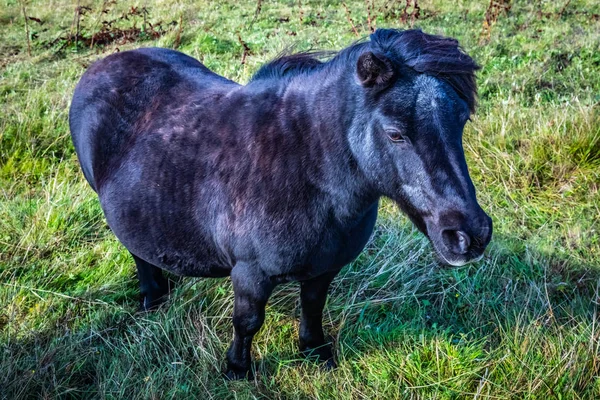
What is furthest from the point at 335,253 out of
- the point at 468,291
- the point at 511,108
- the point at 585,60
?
the point at 585,60

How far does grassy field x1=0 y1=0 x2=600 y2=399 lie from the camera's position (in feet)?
9.60

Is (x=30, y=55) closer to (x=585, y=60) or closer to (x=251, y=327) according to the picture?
(x=251, y=327)

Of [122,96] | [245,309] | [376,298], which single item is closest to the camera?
[245,309]

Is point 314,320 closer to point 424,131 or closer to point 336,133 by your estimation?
point 336,133

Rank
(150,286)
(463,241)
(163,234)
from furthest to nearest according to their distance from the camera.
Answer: (150,286) → (163,234) → (463,241)

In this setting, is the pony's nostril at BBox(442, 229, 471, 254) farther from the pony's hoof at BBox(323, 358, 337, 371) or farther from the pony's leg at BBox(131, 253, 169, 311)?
the pony's leg at BBox(131, 253, 169, 311)

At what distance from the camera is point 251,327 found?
2.83 m

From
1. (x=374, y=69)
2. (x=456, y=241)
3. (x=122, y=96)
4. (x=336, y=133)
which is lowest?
(x=122, y=96)

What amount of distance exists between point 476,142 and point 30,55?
6.96m

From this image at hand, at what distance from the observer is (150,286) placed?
3633mm

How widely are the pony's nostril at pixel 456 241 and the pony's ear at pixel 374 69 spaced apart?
25.7 inches

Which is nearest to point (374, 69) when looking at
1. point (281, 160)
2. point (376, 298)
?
point (281, 160)

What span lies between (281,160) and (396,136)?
22.7 inches

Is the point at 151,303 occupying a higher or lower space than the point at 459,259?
lower
